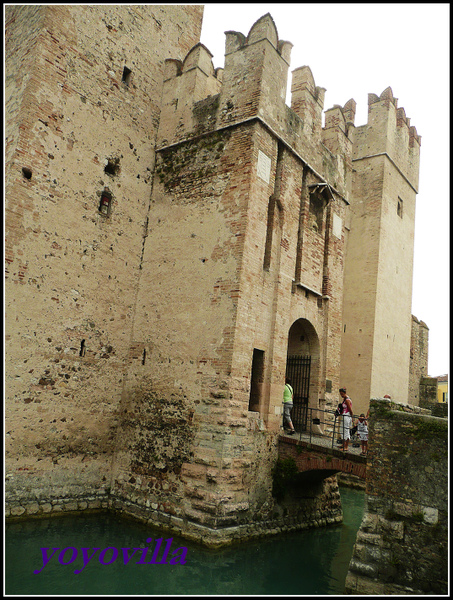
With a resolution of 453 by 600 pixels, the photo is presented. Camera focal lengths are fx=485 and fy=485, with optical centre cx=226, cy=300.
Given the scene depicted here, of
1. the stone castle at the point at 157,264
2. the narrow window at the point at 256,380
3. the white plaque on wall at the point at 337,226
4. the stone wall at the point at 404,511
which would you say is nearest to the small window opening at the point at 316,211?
the stone castle at the point at 157,264

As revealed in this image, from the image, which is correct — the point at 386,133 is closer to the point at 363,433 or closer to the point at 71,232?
the point at 363,433

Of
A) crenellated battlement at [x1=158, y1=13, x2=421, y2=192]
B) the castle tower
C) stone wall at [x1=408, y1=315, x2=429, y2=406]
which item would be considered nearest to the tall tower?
stone wall at [x1=408, y1=315, x2=429, y2=406]

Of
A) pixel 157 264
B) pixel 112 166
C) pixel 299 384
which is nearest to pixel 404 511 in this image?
pixel 299 384

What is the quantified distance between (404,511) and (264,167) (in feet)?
23.7

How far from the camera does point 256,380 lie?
34.5 ft

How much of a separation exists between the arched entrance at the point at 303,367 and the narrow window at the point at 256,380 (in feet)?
6.79

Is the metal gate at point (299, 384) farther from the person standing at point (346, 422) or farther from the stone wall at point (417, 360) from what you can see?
the stone wall at point (417, 360)

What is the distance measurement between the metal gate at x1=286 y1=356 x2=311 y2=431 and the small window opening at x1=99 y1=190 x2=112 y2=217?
609cm

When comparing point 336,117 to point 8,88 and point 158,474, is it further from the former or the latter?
point 158,474

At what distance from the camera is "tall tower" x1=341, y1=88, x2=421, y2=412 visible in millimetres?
16453

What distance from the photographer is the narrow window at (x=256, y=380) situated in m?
10.4

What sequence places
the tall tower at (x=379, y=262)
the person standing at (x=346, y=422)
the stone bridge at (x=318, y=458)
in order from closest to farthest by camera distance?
the stone bridge at (x=318, y=458), the person standing at (x=346, y=422), the tall tower at (x=379, y=262)

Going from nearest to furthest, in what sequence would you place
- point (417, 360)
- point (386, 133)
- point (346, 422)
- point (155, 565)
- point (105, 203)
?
point (155, 565)
point (346, 422)
point (105, 203)
point (386, 133)
point (417, 360)

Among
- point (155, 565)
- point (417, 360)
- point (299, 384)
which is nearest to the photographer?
point (155, 565)
